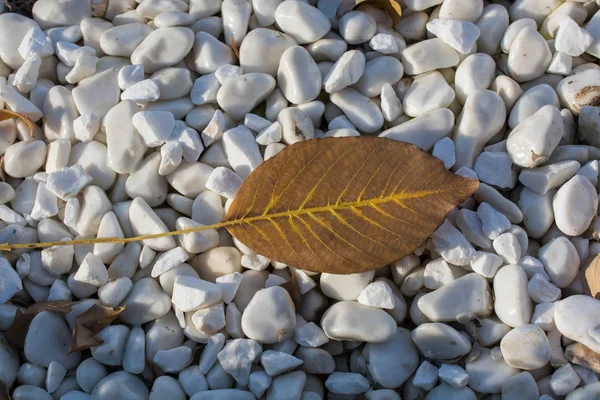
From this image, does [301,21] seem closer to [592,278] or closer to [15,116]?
[15,116]

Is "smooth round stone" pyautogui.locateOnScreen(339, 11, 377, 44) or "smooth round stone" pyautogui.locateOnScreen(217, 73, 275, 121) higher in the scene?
"smooth round stone" pyautogui.locateOnScreen(339, 11, 377, 44)

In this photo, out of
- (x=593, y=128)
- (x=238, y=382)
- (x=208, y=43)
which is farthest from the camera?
(x=208, y=43)

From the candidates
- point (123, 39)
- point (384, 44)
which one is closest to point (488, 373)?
point (384, 44)

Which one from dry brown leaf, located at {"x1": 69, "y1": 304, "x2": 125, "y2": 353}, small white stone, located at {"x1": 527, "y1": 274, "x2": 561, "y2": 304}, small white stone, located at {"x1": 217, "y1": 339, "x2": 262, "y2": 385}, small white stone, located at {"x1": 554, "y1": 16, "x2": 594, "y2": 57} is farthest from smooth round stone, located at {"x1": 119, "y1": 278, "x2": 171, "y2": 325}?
small white stone, located at {"x1": 554, "y1": 16, "x2": 594, "y2": 57}

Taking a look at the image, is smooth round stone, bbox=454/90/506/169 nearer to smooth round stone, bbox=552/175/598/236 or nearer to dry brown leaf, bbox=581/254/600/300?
smooth round stone, bbox=552/175/598/236

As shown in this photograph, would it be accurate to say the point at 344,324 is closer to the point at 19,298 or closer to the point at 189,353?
the point at 189,353

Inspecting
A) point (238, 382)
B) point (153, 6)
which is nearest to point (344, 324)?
point (238, 382)
